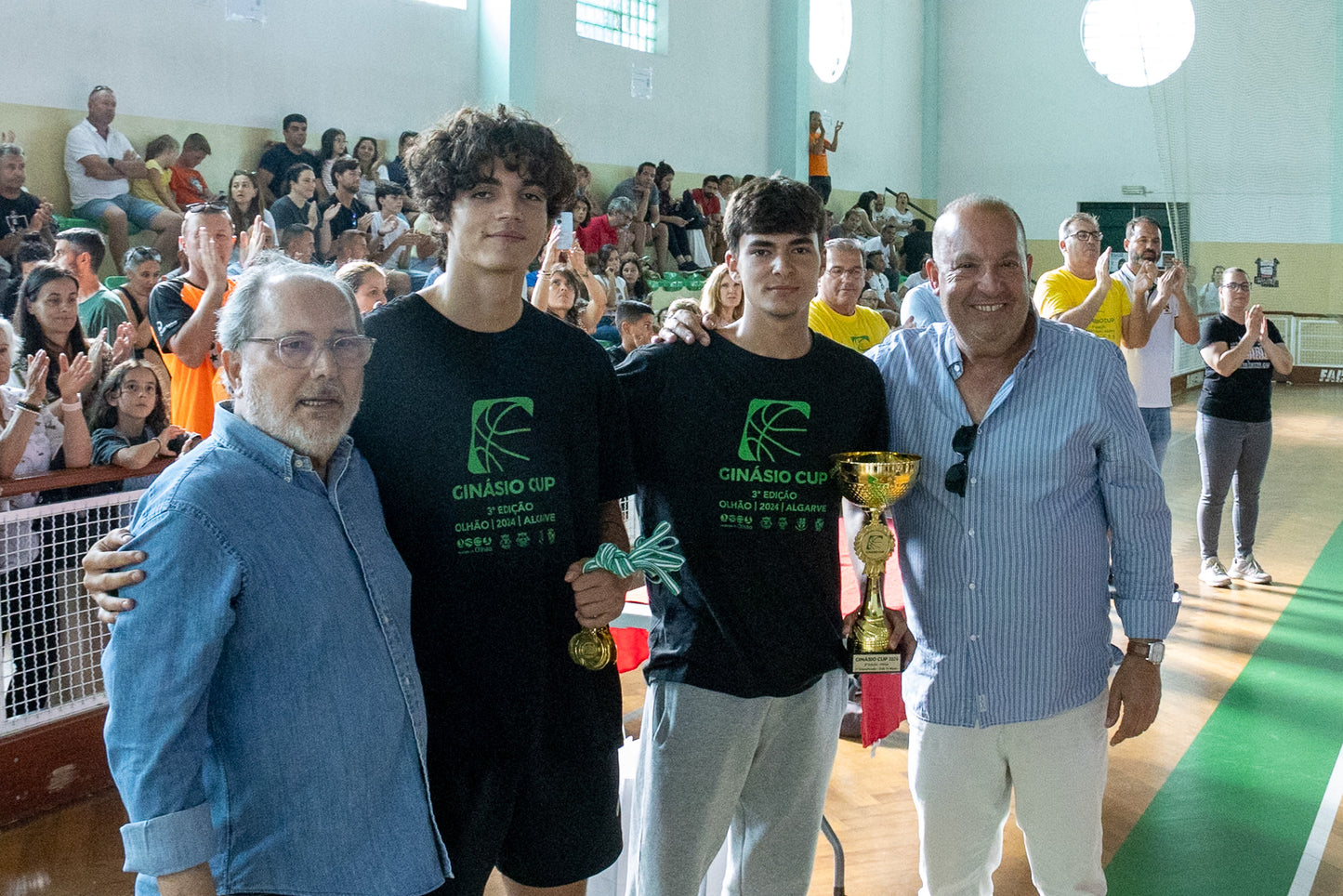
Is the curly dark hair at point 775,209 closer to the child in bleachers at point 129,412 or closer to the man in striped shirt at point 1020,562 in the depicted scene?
the man in striped shirt at point 1020,562

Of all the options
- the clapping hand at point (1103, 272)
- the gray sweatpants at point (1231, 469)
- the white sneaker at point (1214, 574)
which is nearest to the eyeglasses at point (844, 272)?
the clapping hand at point (1103, 272)

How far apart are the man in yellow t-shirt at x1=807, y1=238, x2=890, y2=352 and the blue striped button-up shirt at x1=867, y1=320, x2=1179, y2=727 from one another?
3044mm

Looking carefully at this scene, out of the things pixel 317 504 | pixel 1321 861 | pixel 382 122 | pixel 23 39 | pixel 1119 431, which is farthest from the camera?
pixel 382 122

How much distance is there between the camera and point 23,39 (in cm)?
866

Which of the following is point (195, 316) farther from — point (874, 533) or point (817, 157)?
point (817, 157)

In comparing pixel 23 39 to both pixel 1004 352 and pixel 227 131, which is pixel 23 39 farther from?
pixel 1004 352

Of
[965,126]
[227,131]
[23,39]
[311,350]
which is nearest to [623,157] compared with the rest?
[227,131]

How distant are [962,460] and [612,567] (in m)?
0.85

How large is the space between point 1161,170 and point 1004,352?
67.2ft

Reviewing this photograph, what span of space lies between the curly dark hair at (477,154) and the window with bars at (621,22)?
40.6ft

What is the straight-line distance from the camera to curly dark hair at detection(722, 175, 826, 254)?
265 centimetres

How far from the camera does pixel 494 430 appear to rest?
7.33 feet

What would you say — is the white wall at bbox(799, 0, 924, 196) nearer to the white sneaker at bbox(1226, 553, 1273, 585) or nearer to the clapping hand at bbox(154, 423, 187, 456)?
the white sneaker at bbox(1226, 553, 1273, 585)

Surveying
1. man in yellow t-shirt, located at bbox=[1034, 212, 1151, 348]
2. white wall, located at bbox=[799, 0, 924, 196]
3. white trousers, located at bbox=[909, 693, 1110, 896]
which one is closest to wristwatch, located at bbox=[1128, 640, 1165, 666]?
white trousers, located at bbox=[909, 693, 1110, 896]
